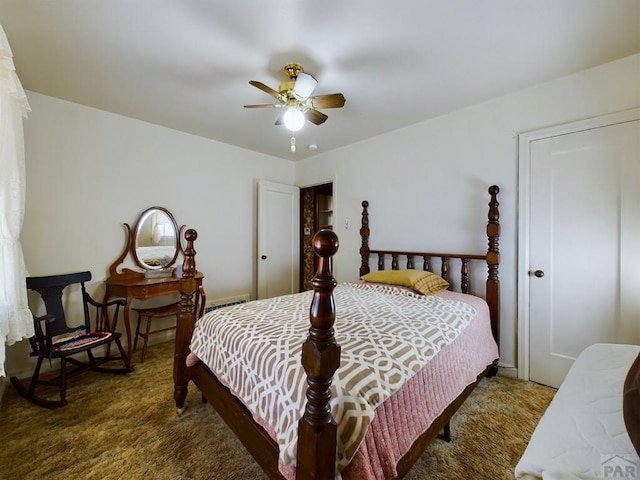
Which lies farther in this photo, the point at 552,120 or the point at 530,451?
the point at 552,120

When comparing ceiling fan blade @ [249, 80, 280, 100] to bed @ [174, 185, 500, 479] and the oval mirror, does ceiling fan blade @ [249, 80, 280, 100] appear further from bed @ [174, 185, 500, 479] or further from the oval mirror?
the oval mirror

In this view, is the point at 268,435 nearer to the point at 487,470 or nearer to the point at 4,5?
the point at 487,470

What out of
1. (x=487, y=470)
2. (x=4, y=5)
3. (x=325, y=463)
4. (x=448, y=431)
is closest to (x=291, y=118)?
(x=4, y=5)

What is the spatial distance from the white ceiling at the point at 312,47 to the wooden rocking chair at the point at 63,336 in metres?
1.66

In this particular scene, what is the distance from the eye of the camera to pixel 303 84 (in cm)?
184

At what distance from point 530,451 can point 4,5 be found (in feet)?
9.62

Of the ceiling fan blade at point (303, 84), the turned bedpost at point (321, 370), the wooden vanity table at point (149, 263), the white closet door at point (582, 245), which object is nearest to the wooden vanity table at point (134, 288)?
the wooden vanity table at point (149, 263)

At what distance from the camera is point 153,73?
6.77 feet

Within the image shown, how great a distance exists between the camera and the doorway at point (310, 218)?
4.50 m

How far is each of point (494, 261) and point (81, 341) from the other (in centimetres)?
340

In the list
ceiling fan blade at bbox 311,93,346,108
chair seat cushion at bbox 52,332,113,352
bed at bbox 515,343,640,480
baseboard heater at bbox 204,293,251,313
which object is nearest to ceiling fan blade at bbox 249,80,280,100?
ceiling fan blade at bbox 311,93,346,108

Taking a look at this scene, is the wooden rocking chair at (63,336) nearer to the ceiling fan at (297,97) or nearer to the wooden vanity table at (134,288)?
the wooden vanity table at (134,288)

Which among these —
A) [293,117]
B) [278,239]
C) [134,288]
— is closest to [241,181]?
[278,239]

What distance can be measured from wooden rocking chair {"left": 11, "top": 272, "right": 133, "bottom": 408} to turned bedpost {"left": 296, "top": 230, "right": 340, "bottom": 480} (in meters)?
2.09
